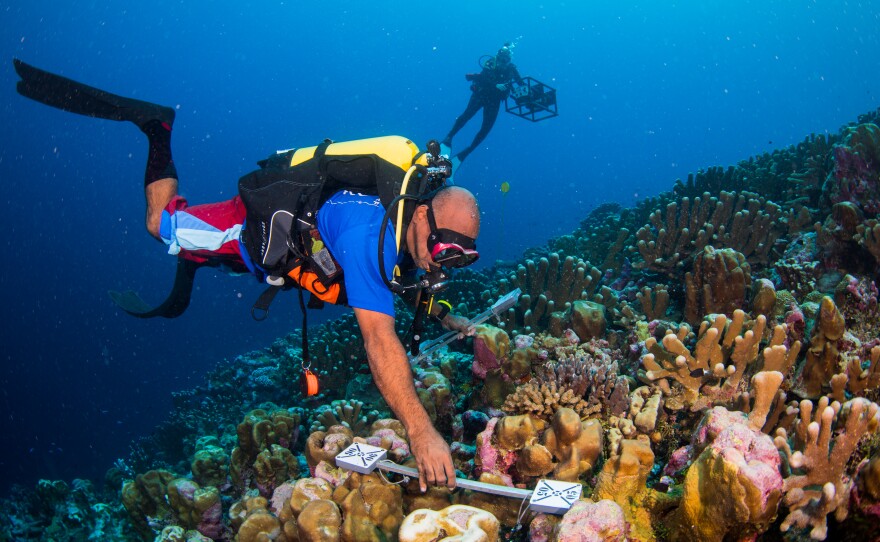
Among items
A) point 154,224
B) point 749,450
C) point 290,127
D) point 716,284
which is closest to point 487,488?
point 749,450

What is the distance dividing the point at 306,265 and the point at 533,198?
120 meters

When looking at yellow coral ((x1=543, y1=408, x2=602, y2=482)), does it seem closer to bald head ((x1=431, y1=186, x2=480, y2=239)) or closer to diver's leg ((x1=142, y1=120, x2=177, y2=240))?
bald head ((x1=431, y1=186, x2=480, y2=239))

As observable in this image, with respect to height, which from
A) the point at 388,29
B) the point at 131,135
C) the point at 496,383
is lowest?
the point at 496,383

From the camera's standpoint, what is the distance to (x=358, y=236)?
3.17m

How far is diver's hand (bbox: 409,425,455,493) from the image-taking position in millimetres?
2520

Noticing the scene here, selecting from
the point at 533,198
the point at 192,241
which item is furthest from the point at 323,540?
the point at 533,198

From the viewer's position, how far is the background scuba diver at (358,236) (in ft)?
9.29

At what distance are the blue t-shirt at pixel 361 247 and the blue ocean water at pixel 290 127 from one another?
41.0 meters

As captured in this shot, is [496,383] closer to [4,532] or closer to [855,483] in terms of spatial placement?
[855,483]

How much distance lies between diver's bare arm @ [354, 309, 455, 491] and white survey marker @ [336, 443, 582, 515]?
0.13 metres

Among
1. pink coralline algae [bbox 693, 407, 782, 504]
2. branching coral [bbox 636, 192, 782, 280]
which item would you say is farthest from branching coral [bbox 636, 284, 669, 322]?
pink coralline algae [bbox 693, 407, 782, 504]

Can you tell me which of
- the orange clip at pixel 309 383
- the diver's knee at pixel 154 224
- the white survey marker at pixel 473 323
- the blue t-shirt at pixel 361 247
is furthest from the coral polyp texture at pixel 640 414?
the diver's knee at pixel 154 224

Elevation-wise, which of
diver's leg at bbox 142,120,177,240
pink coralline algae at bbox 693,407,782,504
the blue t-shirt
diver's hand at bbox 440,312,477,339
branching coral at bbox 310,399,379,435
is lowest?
branching coral at bbox 310,399,379,435

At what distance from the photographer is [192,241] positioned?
4273mm
